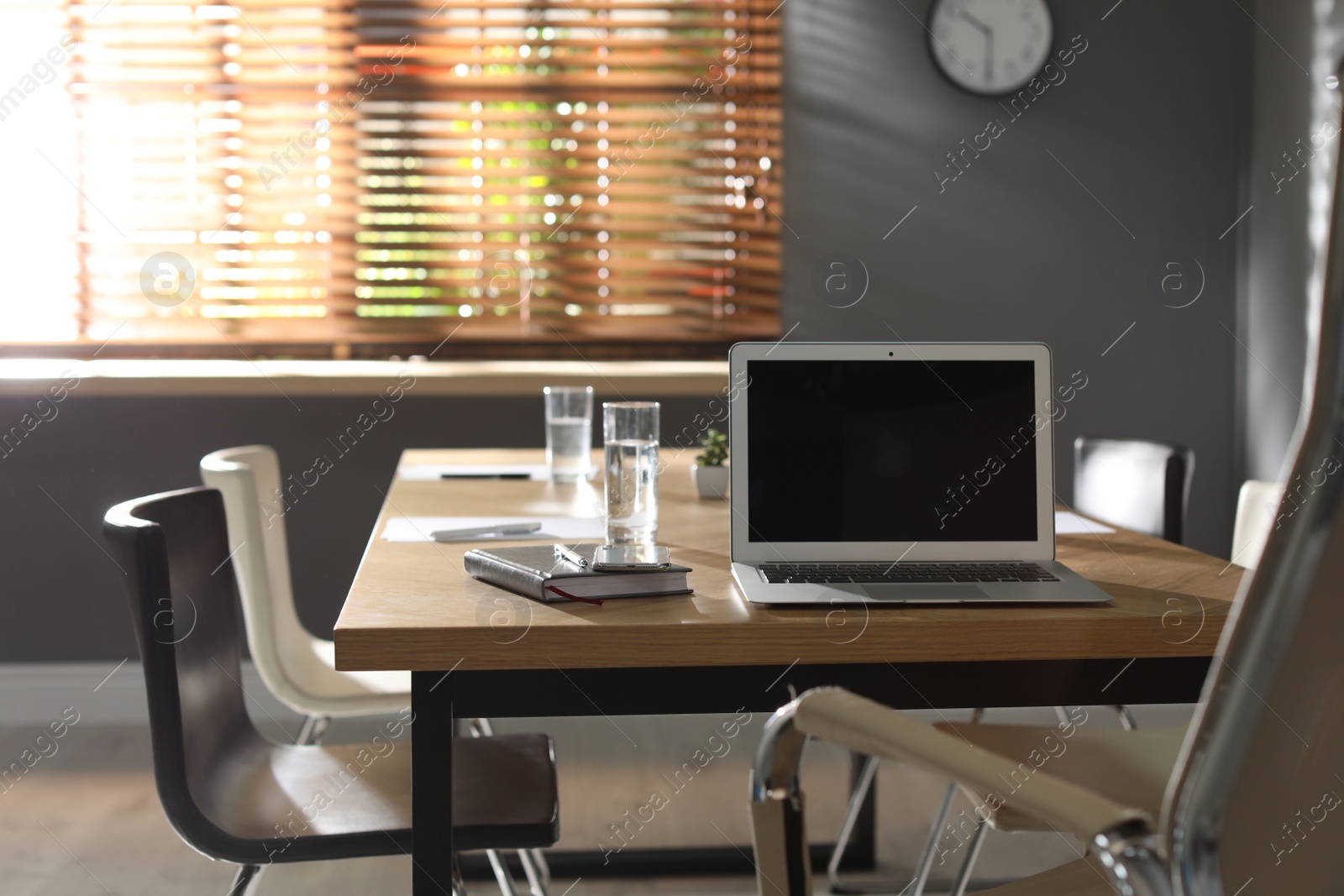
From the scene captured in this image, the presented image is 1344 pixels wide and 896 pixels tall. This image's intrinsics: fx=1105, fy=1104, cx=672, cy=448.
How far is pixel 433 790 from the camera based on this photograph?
99 cm

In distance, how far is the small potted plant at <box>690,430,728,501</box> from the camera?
1.86 m

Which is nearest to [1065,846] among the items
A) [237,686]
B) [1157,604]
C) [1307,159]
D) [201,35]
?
[1157,604]

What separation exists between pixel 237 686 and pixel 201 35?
2.20 m

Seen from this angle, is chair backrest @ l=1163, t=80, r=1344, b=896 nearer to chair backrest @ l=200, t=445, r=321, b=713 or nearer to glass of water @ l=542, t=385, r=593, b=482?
chair backrest @ l=200, t=445, r=321, b=713

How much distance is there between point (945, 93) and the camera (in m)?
3.09

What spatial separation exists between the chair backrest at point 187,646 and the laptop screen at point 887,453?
0.65 m

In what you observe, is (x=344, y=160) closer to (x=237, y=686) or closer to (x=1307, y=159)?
(x=237, y=686)

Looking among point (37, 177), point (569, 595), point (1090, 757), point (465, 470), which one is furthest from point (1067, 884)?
point (37, 177)

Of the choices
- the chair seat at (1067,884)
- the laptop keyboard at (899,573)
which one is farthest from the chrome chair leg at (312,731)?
the chair seat at (1067,884)

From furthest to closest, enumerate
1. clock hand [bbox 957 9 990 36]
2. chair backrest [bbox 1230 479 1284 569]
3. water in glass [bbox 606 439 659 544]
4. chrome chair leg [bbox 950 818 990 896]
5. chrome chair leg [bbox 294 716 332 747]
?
clock hand [bbox 957 9 990 36], chrome chair leg [bbox 294 716 332 747], chair backrest [bbox 1230 479 1284 569], chrome chair leg [bbox 950 818 990 896], water in glass [bbox 606 439 659 544]

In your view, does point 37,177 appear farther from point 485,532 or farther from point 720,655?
point 720,655

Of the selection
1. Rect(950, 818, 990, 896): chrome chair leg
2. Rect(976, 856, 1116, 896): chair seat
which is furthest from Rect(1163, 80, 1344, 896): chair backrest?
Rect(950, 818, 990, 896): chrome chair leg

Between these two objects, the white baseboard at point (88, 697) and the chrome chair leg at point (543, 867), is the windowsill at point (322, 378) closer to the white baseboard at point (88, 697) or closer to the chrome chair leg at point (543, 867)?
the white baseboard at point (88, 697)

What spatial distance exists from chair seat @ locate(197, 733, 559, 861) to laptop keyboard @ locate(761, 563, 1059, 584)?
39cm
